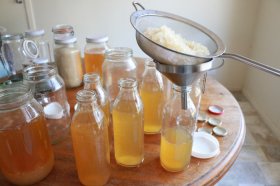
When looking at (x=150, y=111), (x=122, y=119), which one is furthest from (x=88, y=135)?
(x=150, y=111)

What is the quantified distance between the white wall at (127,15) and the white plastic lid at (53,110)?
1.52m

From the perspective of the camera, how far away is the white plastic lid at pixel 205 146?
616 millimetres

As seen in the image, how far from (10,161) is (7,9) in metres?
2.01

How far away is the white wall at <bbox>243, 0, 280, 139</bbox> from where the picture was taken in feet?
6.03

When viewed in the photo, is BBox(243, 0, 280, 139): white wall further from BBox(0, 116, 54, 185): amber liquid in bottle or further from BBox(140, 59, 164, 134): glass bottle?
BBox(0, 116, 54, 185): amber liquid in bottle

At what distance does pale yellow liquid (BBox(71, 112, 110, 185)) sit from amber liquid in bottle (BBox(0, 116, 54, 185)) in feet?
0.24

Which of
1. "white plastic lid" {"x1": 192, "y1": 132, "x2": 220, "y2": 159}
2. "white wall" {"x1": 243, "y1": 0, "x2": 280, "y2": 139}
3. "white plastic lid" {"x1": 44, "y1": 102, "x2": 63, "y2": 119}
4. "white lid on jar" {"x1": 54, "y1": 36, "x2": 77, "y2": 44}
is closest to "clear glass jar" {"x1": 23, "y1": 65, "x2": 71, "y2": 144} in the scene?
"white plastic lid" {"x1": 44, "y1": 102, "x2": 63, "y2": 119}

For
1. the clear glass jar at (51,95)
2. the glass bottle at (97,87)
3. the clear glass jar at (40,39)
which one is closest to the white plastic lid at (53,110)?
the clear glass jar at (51,95)

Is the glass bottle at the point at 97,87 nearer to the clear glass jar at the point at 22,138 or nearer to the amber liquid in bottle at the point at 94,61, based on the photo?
the clear glass jar at the point at 22,138

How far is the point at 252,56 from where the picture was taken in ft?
7.25

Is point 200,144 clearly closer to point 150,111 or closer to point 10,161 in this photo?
point 150,111

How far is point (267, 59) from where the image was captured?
1.96 meters

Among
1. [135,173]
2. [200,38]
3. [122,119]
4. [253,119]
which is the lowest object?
[253,119]

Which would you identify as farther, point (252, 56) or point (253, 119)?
point (252, 56)
